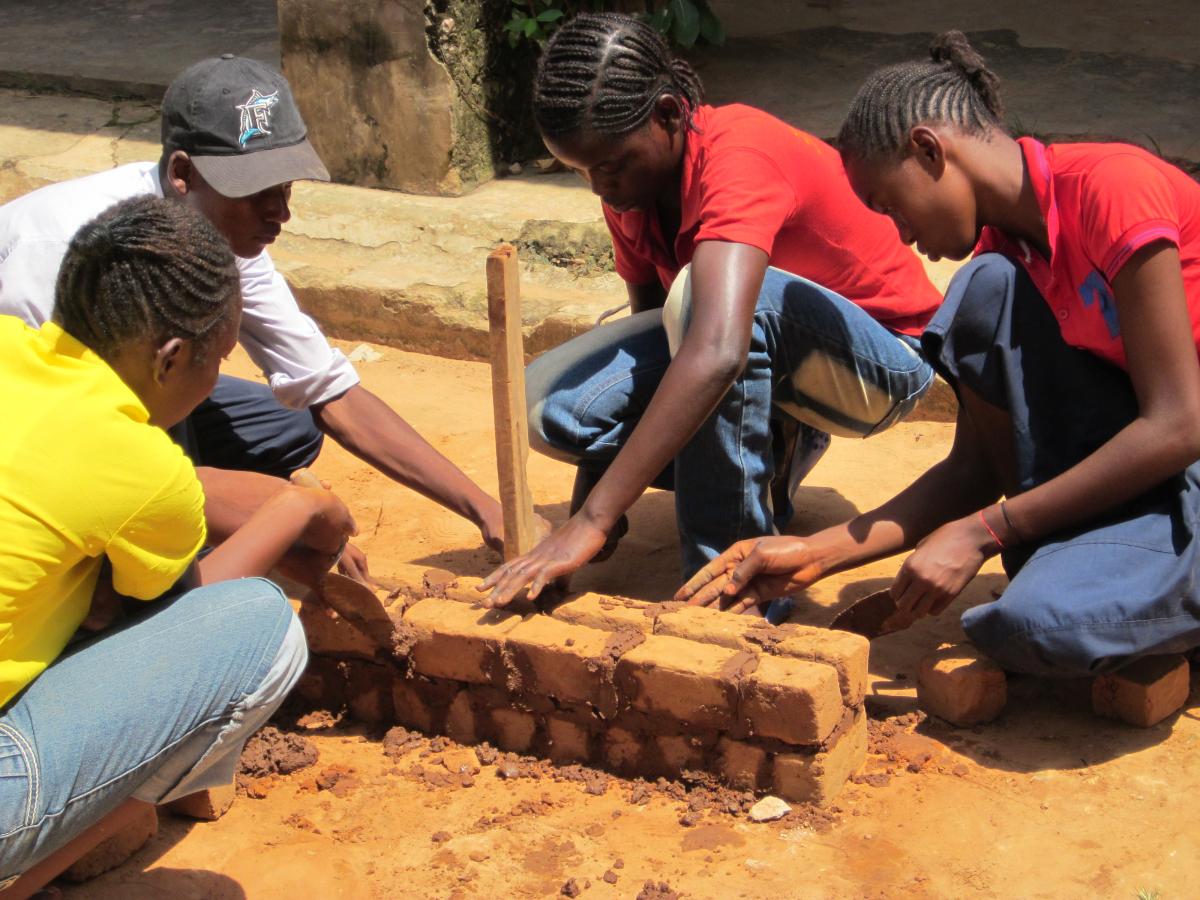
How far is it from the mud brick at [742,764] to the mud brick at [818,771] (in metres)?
0.03

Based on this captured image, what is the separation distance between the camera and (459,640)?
287cm

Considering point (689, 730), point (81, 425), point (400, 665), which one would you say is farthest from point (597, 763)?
point (81, 425)

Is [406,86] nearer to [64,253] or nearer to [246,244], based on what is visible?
[246,244]

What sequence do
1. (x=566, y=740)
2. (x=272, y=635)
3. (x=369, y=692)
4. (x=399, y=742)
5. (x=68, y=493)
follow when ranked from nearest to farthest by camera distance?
(x=68, y=493) < (x=272, y=635) < (x=566, y=740) < (x=399, y=742) < (x=369, y=692)

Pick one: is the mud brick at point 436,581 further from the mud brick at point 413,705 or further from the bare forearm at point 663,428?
the bare forearm at point 663,428

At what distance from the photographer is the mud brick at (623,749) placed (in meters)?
2.79

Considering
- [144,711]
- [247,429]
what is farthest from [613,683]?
[247,429]

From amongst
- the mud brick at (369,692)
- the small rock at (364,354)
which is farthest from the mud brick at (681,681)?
the small rock at (364,354)

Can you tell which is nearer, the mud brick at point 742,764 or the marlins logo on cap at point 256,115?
the mud brick at point 742,764

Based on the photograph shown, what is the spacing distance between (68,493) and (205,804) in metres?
0.97

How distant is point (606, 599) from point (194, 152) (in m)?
1.25

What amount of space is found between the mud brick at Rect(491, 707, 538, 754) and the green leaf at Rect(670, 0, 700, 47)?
351cm

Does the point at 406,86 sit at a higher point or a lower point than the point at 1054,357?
lower

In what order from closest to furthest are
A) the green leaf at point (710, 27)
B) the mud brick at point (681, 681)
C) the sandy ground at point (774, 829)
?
the sandy ground at point (774, 829)
the mud brick at point (681, 681)
the green leaf at point (710, 27)
